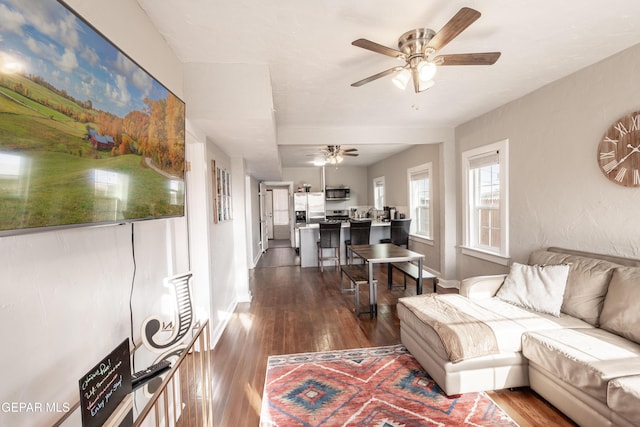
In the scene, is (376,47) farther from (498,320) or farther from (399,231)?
(399,231)

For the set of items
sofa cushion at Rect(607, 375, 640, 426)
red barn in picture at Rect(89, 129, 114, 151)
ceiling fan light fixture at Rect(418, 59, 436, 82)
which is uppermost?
ceiling fan light fixture at Rect(418, 59, 436, 82)

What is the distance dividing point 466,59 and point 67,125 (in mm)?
2238

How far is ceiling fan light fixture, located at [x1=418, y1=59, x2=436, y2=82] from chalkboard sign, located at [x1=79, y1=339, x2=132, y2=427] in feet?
7.19

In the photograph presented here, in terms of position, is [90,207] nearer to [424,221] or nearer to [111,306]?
[111,306]

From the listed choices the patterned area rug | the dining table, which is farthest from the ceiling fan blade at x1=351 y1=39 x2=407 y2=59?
the patterned area rug

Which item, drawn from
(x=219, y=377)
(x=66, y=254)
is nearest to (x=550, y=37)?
(x=66, y=254)

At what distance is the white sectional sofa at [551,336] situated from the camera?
1484 millimetres

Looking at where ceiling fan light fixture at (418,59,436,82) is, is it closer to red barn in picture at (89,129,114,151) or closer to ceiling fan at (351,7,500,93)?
ceiling fan at (351,7,500,93)

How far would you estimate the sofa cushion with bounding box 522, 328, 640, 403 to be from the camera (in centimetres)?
145

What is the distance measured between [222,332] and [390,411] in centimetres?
196

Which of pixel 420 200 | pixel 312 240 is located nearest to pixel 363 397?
pixel 312 240

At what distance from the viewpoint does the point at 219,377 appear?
7.16ft

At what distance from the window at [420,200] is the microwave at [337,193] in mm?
2804

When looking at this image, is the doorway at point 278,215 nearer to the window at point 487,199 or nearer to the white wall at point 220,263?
the white wall at point 220,263
